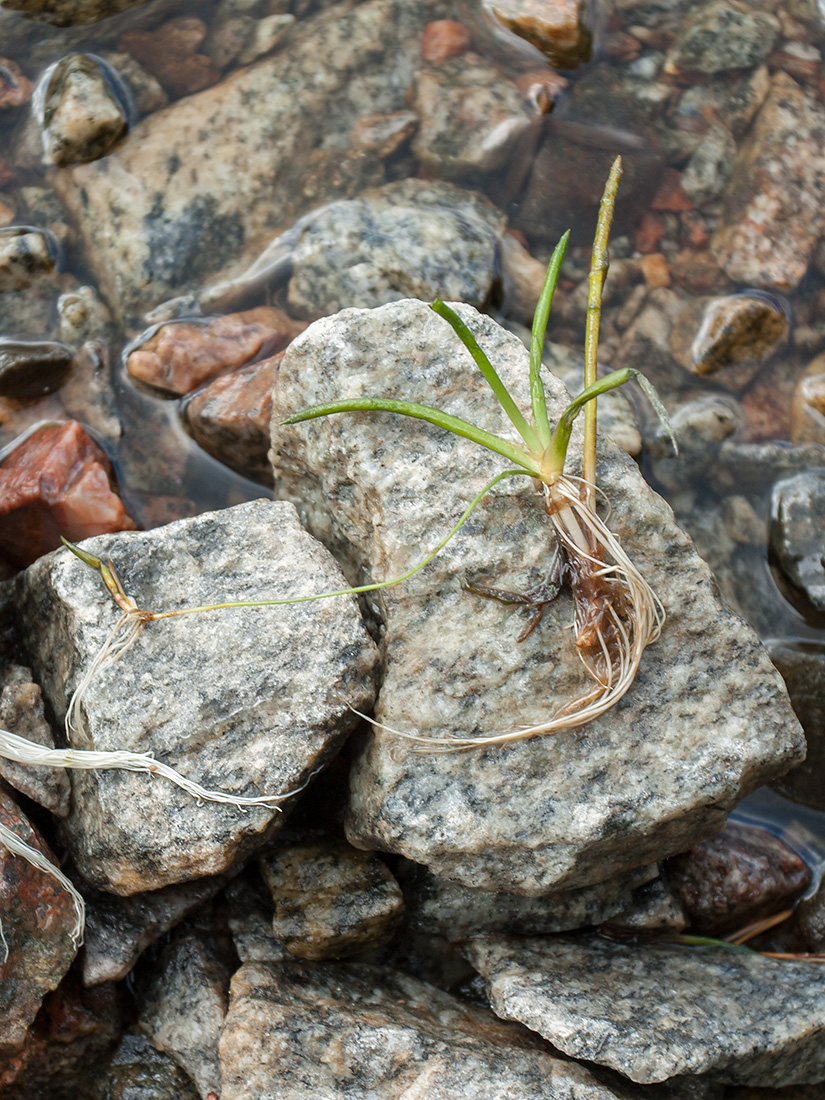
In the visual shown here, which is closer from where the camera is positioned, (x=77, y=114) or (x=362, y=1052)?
(x=362, y=1052)

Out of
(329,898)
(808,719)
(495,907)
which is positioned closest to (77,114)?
(329,898)

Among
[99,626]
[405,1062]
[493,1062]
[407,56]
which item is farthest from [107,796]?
[407,56]

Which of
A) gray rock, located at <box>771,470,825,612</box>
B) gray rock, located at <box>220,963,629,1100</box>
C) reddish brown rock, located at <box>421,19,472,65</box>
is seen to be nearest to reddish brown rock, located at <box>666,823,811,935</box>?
gray rock, located at <box>220,963,629,1100</box>

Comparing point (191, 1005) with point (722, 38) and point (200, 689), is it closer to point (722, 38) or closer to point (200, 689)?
point (200, 689)

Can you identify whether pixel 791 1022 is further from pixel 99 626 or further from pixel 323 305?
pixel 323 305

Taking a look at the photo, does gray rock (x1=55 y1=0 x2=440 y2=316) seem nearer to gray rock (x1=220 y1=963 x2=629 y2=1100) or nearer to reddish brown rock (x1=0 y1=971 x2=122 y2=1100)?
reddish brown rock (x1=0 y1=971 x2=122 y2=1100)
